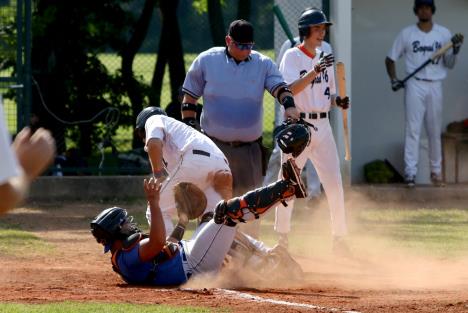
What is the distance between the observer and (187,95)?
9.72m

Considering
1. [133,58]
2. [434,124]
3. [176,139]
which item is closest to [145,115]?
→ [176,139]

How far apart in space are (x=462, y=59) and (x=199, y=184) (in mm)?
8559

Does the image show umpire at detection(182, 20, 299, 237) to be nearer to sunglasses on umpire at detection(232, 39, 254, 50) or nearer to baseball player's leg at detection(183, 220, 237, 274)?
sunglasses on umpire at detection(232, 39, 254, 50)

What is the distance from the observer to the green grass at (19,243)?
10.7 m

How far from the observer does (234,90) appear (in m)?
9.49

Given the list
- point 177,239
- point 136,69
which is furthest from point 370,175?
point 177,239

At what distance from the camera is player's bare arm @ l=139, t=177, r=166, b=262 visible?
25.0 ft

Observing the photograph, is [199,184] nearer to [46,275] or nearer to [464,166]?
[46,275]

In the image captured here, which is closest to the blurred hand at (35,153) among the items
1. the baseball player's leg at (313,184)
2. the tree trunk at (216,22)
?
the baseball player's leg at (313,184)

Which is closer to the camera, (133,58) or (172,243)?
(172,243)

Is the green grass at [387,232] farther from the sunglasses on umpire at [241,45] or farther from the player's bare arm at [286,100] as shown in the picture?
the sunglasses on umpire at [241,45]

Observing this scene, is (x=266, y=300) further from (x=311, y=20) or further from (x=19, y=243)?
(x=19, y=243)

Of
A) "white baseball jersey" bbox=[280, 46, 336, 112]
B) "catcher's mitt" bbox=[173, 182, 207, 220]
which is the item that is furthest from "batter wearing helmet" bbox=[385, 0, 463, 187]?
"catcher's mitt" bbox=[173, 182, 207, 220]

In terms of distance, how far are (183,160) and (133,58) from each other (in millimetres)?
8660
